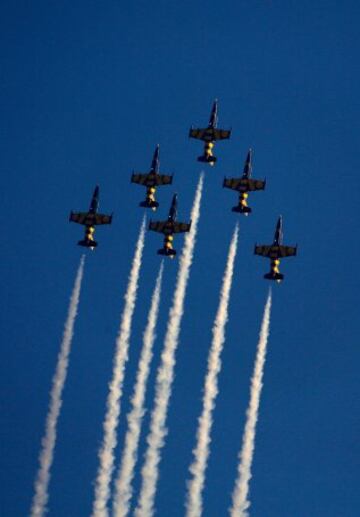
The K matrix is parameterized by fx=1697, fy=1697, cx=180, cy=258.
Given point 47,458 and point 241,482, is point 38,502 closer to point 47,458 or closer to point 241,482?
point 47,458

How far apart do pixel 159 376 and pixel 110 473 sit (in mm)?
12505

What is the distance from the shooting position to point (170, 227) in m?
195

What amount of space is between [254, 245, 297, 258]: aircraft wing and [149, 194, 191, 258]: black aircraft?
860 cm

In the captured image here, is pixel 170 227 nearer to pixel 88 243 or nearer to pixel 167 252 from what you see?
pixel 167 252

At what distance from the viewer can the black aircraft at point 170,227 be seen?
194250mm

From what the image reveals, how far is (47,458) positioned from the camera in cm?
17925

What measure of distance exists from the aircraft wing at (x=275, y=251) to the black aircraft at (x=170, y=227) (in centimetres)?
860

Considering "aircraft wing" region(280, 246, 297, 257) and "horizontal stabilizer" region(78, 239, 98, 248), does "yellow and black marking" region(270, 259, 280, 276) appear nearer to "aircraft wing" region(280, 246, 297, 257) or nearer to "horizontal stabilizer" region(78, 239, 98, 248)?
"aircraft wing" region(280, 246, 297, 257)

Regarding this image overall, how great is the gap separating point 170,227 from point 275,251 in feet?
40.5

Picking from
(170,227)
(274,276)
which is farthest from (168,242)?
(274,276)

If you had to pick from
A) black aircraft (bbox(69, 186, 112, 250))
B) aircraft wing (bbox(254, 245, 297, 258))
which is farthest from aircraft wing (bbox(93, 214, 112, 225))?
aircraft wing (bbox(254, 245, 297, 258))

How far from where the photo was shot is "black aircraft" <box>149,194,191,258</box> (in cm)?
19425

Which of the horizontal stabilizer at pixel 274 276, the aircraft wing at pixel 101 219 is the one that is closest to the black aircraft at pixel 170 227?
the aircraft wing at pixel 101 219

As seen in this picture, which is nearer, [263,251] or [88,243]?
[263,251]
